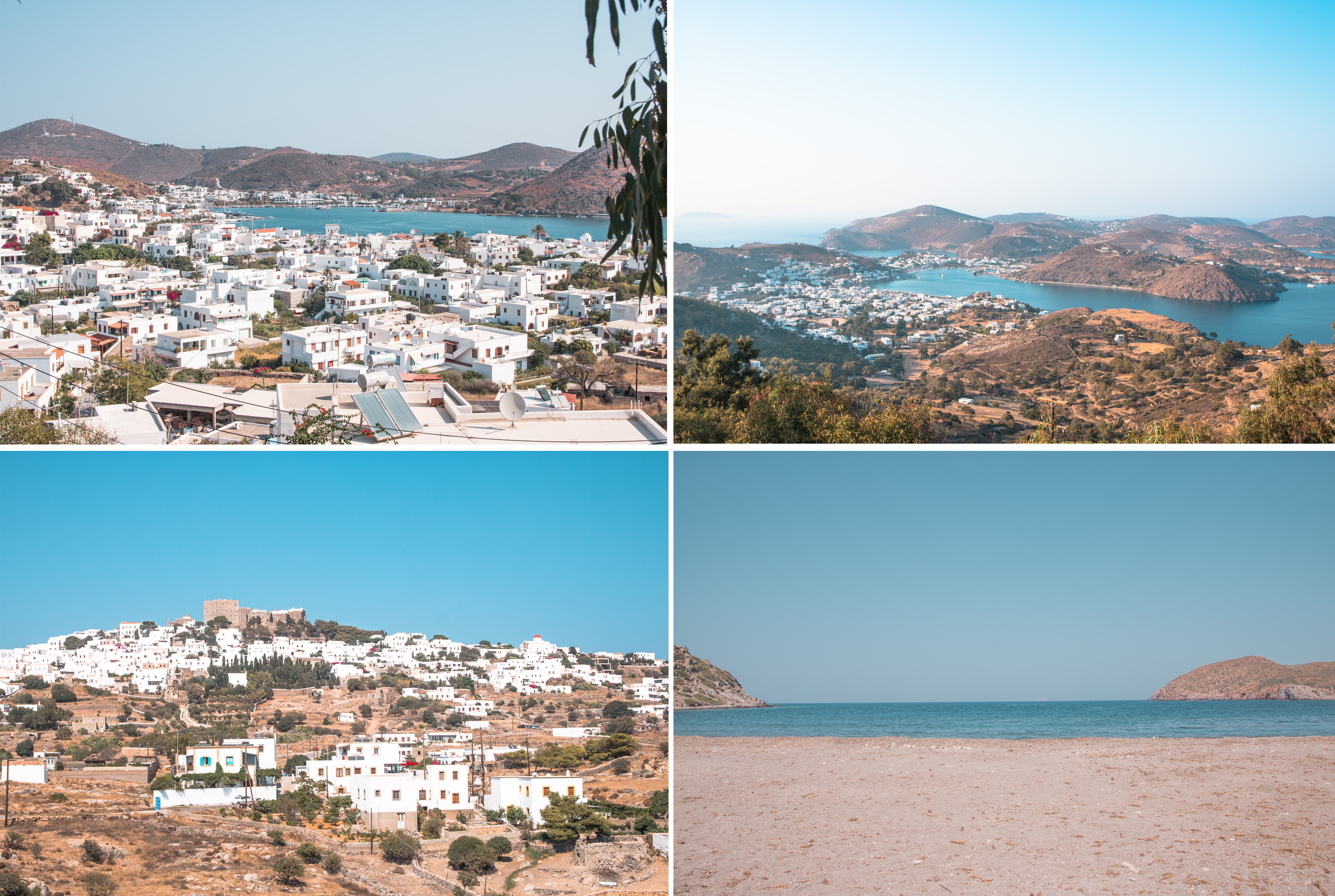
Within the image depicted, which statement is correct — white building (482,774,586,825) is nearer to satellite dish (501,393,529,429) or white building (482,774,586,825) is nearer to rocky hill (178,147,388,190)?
satellite dish (501,393,529,429)

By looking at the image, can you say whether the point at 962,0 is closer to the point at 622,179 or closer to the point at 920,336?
the point at 920,336

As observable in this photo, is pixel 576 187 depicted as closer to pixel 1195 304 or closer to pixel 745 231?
pixel 745 231

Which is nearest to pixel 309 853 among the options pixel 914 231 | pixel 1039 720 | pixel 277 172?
pixel 277 172

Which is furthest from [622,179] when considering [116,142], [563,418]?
[116,142]

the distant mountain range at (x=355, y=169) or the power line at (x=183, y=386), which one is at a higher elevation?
the distant mountain range at (x=355, y=169)

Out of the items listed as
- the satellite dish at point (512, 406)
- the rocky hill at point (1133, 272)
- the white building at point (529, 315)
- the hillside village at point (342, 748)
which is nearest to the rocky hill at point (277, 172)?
the white building at point (529, 315)

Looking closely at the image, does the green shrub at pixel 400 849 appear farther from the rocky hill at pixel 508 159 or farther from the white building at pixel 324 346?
the rocky hill at pixel 508 159
